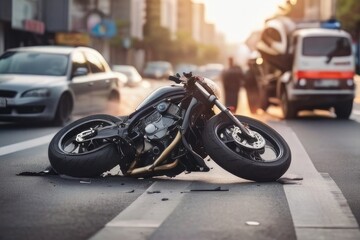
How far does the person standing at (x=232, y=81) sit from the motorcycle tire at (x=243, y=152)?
43.6 feet

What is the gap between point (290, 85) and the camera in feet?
68.6

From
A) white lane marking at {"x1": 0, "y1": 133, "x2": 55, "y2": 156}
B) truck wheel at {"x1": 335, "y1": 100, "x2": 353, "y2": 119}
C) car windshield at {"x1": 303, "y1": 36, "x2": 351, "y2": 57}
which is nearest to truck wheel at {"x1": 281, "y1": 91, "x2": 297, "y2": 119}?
truck wheel at {"x1": 335, "y1": 100, "x2": 353, "y2": 119}

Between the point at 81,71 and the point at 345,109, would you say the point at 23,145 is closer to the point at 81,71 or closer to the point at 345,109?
the point at 81,71

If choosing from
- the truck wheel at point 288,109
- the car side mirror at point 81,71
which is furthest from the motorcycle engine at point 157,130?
the truck wheel at point 288,109

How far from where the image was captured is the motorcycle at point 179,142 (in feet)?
28.1

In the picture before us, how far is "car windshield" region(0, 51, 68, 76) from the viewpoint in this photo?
17594mm

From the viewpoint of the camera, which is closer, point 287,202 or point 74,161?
point 287,202

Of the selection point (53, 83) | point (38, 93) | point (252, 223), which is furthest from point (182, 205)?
point (53, 83)

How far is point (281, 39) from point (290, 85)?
201 centimetres

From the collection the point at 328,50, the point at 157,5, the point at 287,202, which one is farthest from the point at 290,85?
the point at 157,5

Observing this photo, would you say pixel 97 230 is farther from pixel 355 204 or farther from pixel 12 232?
pixel 355 204

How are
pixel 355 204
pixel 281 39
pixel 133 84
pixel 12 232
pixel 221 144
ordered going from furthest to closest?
pixel 133 84
pixel 281 39
pixel 221 144
pixel 355 204
pixel 12 232

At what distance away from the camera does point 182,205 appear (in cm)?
723

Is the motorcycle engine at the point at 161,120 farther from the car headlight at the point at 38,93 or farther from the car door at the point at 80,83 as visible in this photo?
the car door at the point at 80,83
